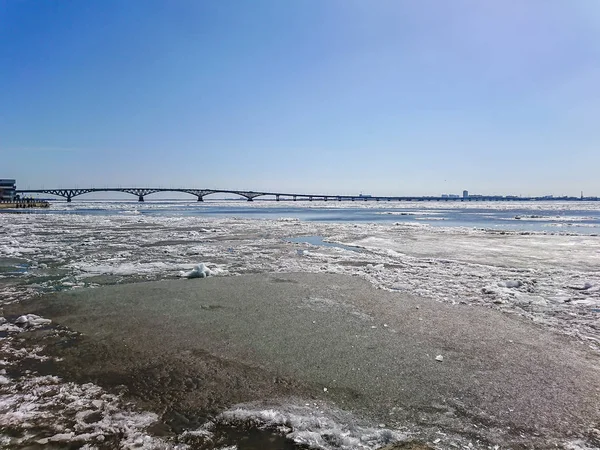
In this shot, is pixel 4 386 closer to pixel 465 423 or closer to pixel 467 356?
pixel 465 423

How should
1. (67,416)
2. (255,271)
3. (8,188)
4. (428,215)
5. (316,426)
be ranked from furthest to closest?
(8,188) < (428,215) < (255,271) < (67,416) < (316,426)

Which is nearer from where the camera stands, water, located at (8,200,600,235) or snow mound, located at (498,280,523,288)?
snow mound, located at (498,280,523,288)

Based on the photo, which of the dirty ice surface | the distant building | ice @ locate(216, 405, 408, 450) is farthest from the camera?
the distant building

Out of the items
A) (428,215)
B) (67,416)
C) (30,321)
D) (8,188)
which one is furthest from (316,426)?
(8,188)

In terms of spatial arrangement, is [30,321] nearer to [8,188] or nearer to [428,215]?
[428,215]

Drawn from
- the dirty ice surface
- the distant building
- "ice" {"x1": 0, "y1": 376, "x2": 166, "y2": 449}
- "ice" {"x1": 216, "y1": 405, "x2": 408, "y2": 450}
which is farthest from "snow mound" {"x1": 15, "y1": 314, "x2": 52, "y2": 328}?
the distant building

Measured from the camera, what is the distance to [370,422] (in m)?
3.59

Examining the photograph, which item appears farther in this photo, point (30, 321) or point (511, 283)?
point (511, 283)

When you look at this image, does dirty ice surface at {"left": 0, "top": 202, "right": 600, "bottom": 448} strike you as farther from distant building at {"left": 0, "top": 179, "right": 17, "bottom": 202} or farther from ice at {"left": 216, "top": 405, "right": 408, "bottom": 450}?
distant building at {"left": 0, "top": 179, "right": 17, "bottom": 202}

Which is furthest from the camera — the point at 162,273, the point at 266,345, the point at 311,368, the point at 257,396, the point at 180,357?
the point at 162,273

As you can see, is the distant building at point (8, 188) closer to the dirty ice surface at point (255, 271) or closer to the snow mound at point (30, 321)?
the dirty ice surface at point (255, 271)

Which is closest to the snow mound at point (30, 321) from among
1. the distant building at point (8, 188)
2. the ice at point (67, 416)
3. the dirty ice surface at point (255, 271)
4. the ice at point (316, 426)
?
the dirty ice surface at point (255, 271)

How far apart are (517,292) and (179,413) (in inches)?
291

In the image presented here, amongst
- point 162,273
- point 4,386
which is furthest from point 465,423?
point 162,273
